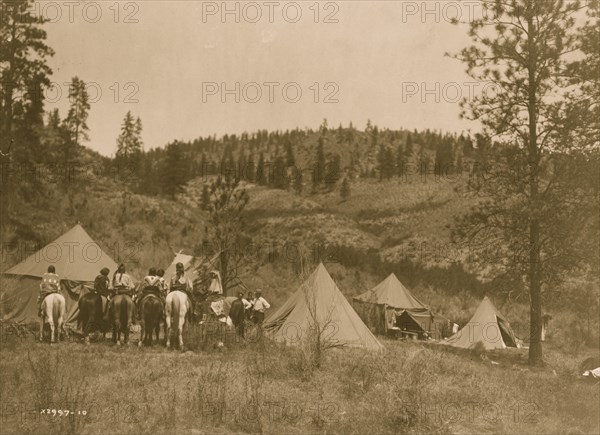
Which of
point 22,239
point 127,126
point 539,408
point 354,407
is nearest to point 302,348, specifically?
point 354,407

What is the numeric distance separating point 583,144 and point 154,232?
29234mm

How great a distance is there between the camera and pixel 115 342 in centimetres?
1529

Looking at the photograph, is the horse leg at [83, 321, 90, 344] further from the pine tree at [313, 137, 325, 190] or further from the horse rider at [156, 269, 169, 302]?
the pine tree at [313, 137, 325, 190]

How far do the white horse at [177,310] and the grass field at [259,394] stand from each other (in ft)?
1.85

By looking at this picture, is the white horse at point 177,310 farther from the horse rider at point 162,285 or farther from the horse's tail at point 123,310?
the horse's tail at point 123,310

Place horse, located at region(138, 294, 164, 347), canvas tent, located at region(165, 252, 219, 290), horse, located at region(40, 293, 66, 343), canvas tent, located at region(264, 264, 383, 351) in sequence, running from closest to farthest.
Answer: horse, located at region(138, 294, 164, 347), horse, located at region(40, 293, 66, 343), canvas tent, located at region(264, 264, 383, 351), canvas tent, located at region(165, 252, 219, 290)

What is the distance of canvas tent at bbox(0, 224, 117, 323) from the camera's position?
2059cm

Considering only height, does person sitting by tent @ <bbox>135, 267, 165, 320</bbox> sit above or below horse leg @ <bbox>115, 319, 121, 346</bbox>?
above

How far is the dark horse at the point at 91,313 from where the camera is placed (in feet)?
51.0

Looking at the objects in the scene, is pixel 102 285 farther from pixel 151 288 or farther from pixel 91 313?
pixel 151 288

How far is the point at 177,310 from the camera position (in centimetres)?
1466

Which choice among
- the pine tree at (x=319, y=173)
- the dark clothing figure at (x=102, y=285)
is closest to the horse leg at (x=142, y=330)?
the dark clothing figure at (x=102, y=285)

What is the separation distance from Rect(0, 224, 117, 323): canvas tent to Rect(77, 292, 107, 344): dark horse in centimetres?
513

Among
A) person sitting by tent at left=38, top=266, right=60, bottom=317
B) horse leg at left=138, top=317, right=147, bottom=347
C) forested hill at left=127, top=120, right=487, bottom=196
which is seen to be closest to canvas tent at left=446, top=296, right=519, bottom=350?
horse leg at left=138, top=317, right=147, bottom=347
